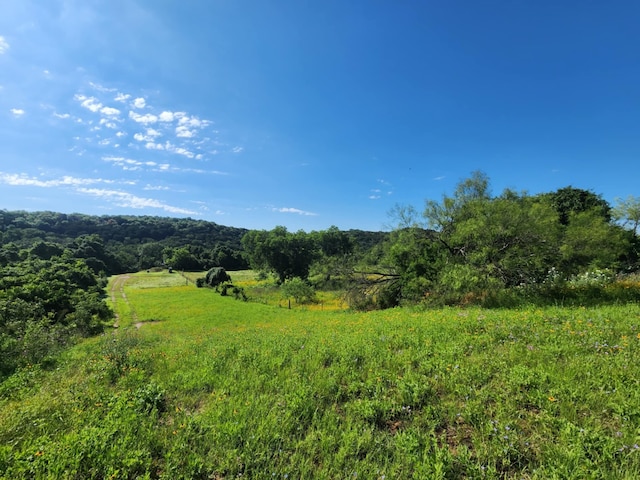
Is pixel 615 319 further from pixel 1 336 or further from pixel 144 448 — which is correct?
pixel 1 336

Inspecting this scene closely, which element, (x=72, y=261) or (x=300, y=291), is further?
(x=72, y=261)

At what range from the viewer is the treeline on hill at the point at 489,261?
15.7 m

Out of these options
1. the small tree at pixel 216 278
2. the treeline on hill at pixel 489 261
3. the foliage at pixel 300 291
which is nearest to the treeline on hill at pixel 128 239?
the small tree at pixel 216 278

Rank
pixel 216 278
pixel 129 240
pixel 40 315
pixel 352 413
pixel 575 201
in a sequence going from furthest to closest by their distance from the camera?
1. pixel 129 240
2. pixel 216 278
3. pixel 575 201
4. pixel 40 315
5. pixel 352 413

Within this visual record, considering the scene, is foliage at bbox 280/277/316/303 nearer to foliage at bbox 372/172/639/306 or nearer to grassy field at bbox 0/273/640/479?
foliage at bbox 372/172/639/306

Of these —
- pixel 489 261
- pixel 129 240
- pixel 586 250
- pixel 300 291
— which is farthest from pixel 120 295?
pixel 129 240

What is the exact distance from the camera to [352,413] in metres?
4.43

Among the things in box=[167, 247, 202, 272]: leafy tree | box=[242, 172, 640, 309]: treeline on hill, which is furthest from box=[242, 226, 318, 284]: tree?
box=[167, 247, 202, 272]: leafy tree

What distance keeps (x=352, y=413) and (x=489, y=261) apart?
17284 millimetres

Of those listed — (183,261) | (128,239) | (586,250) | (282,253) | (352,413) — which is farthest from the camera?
(128,239)

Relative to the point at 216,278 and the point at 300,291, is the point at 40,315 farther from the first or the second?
the point at 216,278

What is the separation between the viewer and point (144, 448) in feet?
12.1

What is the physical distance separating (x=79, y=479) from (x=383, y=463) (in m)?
3.62

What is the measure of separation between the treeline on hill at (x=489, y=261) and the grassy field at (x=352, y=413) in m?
9.09
